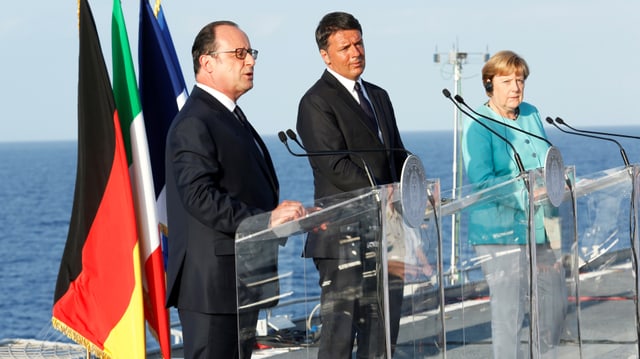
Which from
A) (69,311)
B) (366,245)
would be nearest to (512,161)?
(366,245)

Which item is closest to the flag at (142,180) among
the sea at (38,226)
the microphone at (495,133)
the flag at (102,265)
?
the flag at (102,265)

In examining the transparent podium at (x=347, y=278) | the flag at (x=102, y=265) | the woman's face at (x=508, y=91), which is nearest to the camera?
the transparent podium at (x=347, y=278)

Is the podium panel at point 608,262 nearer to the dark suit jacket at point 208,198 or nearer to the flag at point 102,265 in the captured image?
the dark suit jacket at point 208,198

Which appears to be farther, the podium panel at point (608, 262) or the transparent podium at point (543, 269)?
the podium panel at point (608, 262)

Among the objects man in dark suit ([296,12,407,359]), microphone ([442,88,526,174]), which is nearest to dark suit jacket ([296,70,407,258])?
man in dark suit ([296,12,407,359])

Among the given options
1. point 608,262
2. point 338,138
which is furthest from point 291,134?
point 608,262

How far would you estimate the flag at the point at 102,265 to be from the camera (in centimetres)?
450

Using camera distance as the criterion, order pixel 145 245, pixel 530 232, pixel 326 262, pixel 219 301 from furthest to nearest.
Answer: pixel 145 245, pixel 530 232, pixel 219 301, pixel 326 262

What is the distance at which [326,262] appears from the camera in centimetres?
337

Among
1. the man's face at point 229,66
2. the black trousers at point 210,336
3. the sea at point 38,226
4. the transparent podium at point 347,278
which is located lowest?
the sea at point 38,226

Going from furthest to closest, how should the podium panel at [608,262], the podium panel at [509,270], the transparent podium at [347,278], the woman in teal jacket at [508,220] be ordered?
the podium panel at [608,262], the woman in teal jacket at [508,220], the podium panel at [509,270], the transparent podium at [347,278]

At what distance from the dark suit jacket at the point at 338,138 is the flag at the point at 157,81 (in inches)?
43.0

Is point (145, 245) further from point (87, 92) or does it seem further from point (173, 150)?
point (173, 150)

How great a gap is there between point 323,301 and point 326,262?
12cm
